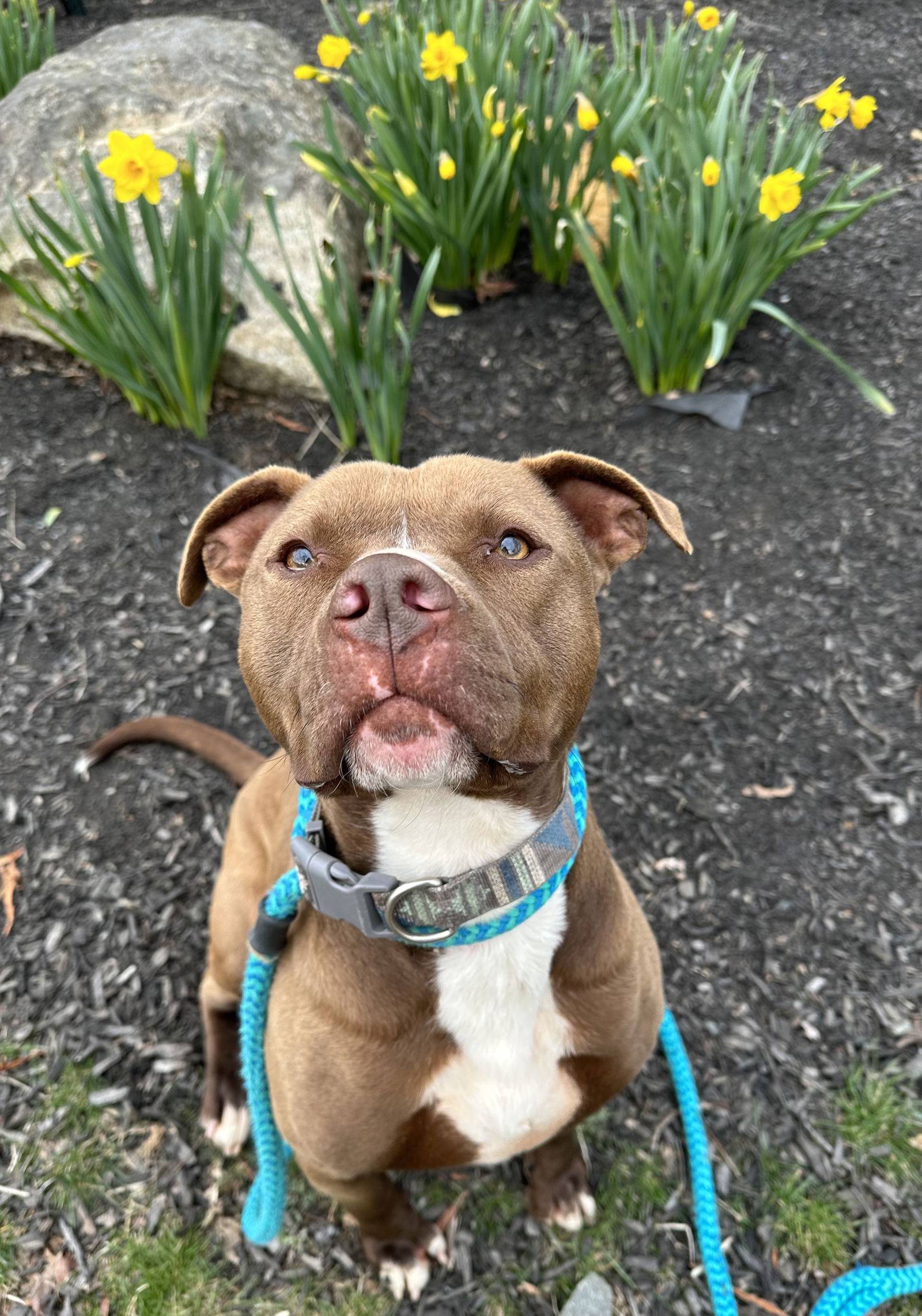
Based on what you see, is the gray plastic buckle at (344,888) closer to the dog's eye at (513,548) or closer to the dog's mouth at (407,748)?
the dog's mouth at (407,748)

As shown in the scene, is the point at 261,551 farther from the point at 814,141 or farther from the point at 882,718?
the point at 814,141

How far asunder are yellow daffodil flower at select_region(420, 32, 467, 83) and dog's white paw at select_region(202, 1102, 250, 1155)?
3687 millimetres

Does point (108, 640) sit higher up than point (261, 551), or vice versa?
point (261, 551)

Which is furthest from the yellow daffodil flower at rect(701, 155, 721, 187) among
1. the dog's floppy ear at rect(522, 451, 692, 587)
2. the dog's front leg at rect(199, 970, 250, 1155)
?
the dog's front leg at rect(199, 970, 250, 1155)

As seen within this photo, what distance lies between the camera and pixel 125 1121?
97.1 inches

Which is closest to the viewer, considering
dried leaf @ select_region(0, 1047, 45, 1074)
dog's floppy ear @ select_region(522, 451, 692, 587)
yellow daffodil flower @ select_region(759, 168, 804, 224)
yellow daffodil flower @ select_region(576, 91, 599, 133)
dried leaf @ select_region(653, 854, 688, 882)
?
dog's floppy ear @ select_region(522, 451, 692, 587)

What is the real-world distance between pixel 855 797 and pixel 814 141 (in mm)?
2729

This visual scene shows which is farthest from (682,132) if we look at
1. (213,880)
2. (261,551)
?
(213,880)

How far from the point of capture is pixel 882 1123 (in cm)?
246

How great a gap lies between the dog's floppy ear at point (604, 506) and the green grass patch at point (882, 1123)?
1.69 m

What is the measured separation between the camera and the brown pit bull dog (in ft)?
4.32

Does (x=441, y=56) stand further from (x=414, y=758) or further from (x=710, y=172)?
(x=414, y=758)

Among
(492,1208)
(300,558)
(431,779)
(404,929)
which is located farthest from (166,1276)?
(300,558)

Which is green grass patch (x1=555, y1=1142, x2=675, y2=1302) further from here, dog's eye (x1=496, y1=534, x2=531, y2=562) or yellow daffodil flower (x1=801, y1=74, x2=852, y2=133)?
yellow daffodil flower (x1=801, y1=74, x2=852, y2=133)
